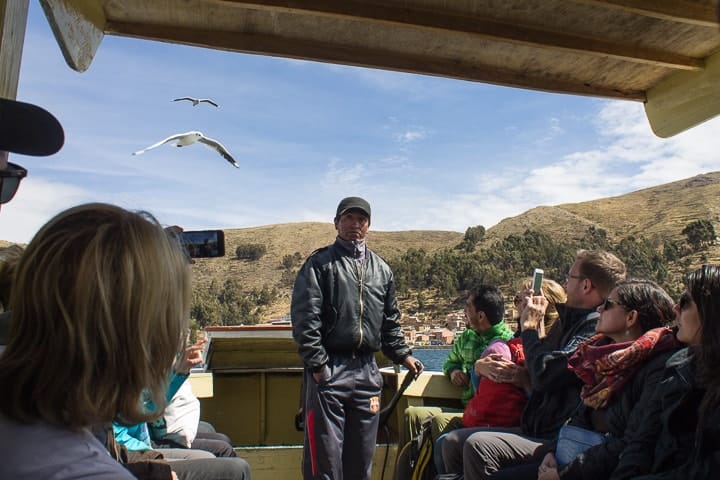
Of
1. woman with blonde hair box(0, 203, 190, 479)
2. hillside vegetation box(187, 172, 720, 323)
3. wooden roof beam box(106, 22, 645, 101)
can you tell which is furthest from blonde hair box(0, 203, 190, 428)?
hillside vegetation box(187, 172, 720, 323)

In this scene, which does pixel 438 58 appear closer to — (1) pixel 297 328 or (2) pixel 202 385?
(1) pixel 297 328

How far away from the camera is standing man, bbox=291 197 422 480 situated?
3.82m

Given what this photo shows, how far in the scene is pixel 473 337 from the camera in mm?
4344

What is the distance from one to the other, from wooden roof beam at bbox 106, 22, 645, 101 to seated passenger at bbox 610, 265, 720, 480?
1157 mm

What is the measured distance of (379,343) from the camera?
4098 mm

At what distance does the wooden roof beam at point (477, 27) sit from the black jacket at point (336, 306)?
70.0 inches

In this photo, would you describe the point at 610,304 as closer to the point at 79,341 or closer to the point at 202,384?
the point at 79,341

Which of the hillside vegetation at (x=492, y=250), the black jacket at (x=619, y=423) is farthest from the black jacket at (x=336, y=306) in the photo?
the hillside vegetation at (x=492, y=250)

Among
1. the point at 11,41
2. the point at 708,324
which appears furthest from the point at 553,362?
the point at 11,41

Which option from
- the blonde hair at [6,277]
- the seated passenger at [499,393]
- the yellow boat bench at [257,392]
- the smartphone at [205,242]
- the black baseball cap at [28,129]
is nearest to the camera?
the black baseball cap at [28,129]

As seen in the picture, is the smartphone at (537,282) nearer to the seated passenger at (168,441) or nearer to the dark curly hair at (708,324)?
the dark curly hair at (708,324)

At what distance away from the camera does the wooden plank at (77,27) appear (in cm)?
209

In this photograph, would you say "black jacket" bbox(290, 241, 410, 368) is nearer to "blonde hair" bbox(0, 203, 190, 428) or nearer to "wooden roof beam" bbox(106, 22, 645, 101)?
"wooden roof beam" bbox(106, 22, 645, 101)

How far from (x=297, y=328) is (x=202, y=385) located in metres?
1.41
